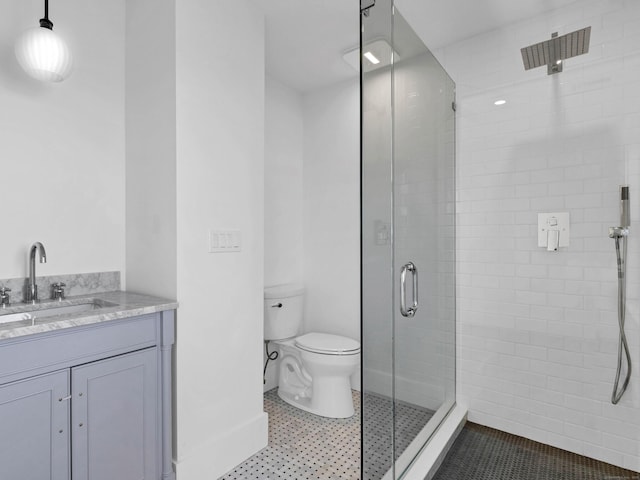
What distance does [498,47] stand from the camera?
69.4 inches

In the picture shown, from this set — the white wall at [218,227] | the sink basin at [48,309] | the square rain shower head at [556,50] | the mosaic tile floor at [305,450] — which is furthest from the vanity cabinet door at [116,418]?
the square rain shower head at [556,50]

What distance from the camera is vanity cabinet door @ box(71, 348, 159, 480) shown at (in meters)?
1.32

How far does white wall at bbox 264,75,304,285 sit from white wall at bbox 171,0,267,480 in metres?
0.73

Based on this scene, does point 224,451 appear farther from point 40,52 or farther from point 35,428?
point 40,52

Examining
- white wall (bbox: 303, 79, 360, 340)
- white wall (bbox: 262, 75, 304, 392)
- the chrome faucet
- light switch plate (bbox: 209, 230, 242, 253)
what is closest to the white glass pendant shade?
the chrome faucet

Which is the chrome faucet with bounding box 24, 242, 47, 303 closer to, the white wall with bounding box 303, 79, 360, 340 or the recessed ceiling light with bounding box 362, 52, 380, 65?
the recessed ceiling light with bounding box 362, 52, 380, 65

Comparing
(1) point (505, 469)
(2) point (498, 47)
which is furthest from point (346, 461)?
(2) point (498, 47)

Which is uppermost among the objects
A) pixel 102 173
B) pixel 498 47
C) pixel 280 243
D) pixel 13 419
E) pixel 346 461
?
Answer: pixel 498 47

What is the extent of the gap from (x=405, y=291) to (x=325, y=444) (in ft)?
3.52

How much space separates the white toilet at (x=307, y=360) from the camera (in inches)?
90.1

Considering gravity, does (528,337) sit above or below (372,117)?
below

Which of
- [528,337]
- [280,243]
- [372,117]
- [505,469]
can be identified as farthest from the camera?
[280,243]

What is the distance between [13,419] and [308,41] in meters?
2.33

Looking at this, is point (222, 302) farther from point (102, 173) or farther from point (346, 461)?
point (346, 461)
